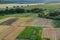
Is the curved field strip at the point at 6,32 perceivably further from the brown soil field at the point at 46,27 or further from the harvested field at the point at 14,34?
the brown soil field at the point at 46,27

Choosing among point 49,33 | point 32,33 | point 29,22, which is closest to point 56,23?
point 29,22

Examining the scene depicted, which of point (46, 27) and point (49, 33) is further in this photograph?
point (46, 27)

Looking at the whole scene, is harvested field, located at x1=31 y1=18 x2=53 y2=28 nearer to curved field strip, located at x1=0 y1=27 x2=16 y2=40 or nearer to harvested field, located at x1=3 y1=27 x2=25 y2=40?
harvested field, located at x1=3 y1=27 x2=25 y2=40

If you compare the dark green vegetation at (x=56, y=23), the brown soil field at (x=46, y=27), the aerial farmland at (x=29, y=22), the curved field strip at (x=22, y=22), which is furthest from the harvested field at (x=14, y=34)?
the dark green vegetation at (x=56, y=23)

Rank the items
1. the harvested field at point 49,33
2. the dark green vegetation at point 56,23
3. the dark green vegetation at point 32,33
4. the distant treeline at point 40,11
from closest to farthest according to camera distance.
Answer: the dark green vegetation at point 32,33
the harvested field at point 49,33
the dark green vegetation at point 56,23
the distant treeline at point 40,11

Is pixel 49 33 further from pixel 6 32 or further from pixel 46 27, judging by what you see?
pixel 6 32

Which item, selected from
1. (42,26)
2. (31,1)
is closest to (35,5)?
(31,1)

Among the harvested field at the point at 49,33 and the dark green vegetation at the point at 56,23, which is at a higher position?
the harvested field at the point at 49,33

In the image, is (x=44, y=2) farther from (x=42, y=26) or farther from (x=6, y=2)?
(x=42, y=26)

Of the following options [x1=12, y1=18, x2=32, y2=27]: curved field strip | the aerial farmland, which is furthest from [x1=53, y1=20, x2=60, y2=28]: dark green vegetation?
[x1=12, y1=18, x2=32, y2=27]: curved field strip
